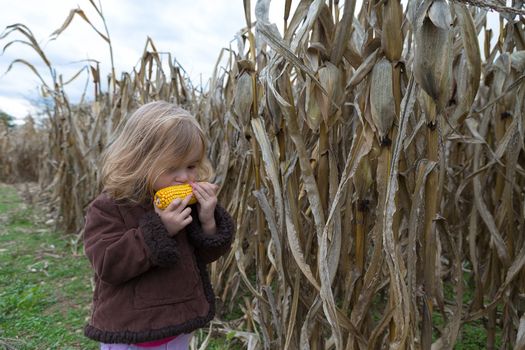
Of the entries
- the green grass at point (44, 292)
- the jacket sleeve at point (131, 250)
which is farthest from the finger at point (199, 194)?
the green grass at point (44, 292)

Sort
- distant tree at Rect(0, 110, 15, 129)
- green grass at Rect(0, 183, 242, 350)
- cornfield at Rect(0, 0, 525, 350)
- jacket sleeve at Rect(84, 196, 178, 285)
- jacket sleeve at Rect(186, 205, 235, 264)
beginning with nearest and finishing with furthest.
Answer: cornfield at Rect(0, 0, 525, 350) → jacket sleeve at Rect(84, 196, 178, 285) → jacket sleeve at Rect(186, 205, 235, 264) → green grass at Rect(0, 183, 242, 350) → distant tree at Rect(0, 110, 15, 129)

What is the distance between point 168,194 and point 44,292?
5.36 feet

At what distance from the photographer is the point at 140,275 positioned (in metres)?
1.04

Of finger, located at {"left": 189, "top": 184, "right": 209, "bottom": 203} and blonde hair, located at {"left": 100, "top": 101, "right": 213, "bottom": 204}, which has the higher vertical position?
blonde hair, located at {"left": 100, "top": 101, "right": 213, "bottom": 204}

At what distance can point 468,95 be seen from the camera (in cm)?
83

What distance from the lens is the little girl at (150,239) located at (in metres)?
0.99

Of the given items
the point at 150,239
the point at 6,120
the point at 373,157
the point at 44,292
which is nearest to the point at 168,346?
the point at 150,239

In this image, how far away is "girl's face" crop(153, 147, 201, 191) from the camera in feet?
3.47

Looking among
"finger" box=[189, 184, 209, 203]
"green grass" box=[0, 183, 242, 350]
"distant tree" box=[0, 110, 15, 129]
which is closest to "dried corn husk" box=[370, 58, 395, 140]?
"finger" box=[189, 184, 209, 203]

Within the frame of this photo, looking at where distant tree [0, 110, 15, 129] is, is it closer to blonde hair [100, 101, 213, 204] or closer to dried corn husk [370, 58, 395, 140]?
blonde hair [100, 101, 213, 204]

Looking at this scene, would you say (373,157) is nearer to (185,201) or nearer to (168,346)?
(185,201)

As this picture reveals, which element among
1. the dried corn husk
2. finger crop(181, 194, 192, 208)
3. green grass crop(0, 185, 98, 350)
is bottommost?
green grass crop(0, 185, 98, 350)

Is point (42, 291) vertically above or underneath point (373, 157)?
underneath

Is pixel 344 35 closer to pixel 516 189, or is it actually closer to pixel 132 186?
pixel 132 186
